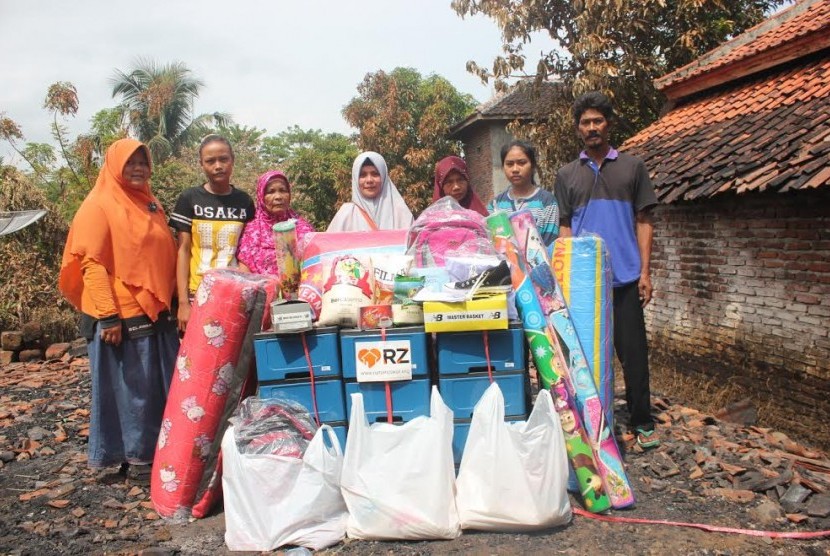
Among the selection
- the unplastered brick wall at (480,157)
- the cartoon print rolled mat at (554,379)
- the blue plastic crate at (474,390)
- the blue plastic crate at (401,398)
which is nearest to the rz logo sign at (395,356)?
the blue plastic crate at (401,398)

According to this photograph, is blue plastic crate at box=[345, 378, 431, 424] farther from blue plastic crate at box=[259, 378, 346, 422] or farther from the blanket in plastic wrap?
the blanket in plastic wrap

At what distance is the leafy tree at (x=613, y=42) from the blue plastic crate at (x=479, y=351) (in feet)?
25.7

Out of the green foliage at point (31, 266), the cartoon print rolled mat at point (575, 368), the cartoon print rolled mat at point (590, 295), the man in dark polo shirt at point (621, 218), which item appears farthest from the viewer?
the green foliage at point (31, 266)

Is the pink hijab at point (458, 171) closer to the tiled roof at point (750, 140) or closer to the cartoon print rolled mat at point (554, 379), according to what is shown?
the cartoon print rolled mat at point (554, 379)

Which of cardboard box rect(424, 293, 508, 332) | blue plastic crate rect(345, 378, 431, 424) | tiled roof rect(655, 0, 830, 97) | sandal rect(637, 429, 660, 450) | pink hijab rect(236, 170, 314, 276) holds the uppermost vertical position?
tiled roof rect(655, 0, 830, 97)

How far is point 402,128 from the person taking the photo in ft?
59.7

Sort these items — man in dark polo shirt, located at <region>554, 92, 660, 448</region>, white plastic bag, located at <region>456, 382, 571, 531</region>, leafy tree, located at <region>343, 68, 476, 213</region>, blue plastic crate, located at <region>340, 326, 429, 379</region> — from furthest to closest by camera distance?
leafy tree, located at <region>343, 68, 476, 213</region> < man in dark polo shirt, located at <region>554, 92, 660, 448</region> < blue plastic crate, located at <region>340, 326, 429, 379</region> < white plastic bag, located at <region>456, 382, 571, 531</region>

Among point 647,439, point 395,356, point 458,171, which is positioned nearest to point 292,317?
point 395,356

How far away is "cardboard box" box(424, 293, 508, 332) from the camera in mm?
3057

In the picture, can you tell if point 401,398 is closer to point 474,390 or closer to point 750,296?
point 474,390

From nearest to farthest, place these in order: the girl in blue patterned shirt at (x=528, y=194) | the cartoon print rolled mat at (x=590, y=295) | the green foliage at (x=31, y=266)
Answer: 1. the cartoon print rolled mat at (x=590, y=295)
2. the girl in blue patterned shirt at (x=528, y=194)
3. the green foliage at (x=31, y=266)

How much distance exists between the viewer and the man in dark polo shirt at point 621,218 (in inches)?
154

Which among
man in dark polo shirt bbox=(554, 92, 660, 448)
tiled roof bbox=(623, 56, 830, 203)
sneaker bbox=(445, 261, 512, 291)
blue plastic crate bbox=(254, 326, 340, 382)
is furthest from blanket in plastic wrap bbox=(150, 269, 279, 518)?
tiled roof bbox=(623, 56, 830, 203)

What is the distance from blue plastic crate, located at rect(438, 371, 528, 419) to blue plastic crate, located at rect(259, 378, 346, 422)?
519 mm
